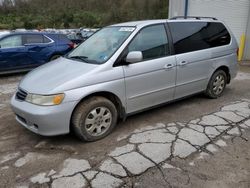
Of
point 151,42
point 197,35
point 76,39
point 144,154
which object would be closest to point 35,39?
point 76,39

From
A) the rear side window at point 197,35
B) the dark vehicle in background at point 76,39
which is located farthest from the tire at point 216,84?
the dark vehicle in background at point 76,39

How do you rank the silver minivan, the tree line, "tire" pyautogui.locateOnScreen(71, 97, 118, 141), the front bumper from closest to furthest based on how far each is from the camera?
1. the front bumper
2. the silver minivan
3. "tire" pyautogui.locateOnScreen(71, 97, 118, 141)
4. the tree line

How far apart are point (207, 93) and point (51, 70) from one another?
317cm

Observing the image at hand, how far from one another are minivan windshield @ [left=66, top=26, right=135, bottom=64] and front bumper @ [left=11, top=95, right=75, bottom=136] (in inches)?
36.0

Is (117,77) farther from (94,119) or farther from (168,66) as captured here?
(168,66)

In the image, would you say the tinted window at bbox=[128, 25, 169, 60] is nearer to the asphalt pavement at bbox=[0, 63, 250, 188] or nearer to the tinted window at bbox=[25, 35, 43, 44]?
the asphalt pavement at bbox=[0, 63, 250, 188]

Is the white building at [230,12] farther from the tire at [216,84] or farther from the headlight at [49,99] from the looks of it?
the headlight at [49,99]

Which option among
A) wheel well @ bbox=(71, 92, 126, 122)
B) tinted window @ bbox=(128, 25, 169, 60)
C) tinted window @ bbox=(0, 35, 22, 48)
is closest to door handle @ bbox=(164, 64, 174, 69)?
tinted window @ bbox=(128, 25, 169, 60)

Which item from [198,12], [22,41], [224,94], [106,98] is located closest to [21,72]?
[22,41]

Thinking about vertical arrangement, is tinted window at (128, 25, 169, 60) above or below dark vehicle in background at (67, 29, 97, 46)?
above

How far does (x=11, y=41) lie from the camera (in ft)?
26.8

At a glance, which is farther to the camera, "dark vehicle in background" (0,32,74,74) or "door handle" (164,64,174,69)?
"dark vehicle in background" (0,32,74,74)

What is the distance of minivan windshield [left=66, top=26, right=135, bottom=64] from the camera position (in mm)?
3859

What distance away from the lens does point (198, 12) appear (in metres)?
12.6
